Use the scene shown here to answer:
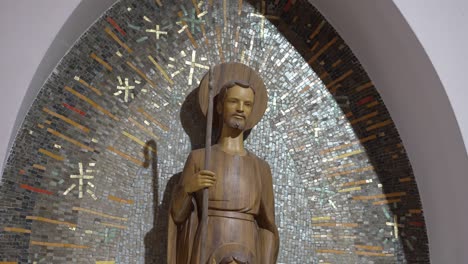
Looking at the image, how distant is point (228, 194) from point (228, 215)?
9 cm

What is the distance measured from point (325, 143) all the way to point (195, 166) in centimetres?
76

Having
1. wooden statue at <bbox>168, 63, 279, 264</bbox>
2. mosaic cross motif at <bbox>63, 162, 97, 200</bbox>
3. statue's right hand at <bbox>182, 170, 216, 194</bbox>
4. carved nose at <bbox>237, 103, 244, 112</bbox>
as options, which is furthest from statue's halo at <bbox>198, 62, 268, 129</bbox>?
mosaic cross motif at <bbox>63, 162, 97, 200</bbox>

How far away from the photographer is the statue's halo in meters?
3.27

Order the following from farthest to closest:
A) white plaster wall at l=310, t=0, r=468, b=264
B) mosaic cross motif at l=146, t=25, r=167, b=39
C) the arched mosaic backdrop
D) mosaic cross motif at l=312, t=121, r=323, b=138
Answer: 1. mosaic cross motif at l=312, t=121, r=323, b=138
2. mosaic cross motif at l=146, t=25, r=167, b=39
3. white plaster wall at l=310, t=0, r=468, b=264
4. the arched mosaic backdrop

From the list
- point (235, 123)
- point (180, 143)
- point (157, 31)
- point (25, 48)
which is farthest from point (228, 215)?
point (25, 48)

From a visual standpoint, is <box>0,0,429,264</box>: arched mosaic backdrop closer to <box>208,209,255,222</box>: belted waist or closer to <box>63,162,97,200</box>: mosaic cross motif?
<box>63,162,97,200</box>: mosaic cross motif

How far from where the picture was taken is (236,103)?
10.3ft

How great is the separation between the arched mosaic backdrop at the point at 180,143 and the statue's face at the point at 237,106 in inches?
11.5

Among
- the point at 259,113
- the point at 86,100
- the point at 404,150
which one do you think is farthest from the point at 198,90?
the point at 404,150

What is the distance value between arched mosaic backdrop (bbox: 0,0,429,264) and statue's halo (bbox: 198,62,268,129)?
0.16 m

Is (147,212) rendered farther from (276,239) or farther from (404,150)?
(404,150)

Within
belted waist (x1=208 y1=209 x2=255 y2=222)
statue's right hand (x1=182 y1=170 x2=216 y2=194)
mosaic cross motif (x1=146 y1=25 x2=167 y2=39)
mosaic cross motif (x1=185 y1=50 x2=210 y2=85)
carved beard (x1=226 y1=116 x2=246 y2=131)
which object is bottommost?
belted waist (x1=208 y1=209 x2=255 y2=222)

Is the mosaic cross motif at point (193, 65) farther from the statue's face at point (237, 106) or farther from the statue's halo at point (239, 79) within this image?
the statue's face at point (237, 106)

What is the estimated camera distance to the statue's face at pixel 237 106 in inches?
124
